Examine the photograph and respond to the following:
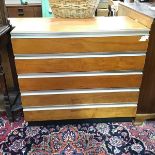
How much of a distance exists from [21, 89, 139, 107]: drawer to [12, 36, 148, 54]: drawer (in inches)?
12.5

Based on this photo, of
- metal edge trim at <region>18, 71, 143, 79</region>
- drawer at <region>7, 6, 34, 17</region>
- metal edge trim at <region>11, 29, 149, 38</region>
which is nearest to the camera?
metal edge trim at <region>11, 29, 149, 38</region>

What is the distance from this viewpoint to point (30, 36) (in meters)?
1.23

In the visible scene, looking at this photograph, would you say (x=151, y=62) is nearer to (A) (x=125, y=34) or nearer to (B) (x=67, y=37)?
(A) (x=125, y=34)

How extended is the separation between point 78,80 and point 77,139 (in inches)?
17.9

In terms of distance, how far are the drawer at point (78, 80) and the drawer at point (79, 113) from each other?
0.65 ft

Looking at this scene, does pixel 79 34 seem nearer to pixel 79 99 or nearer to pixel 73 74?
pixel 73 74

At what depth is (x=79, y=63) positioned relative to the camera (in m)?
1.33

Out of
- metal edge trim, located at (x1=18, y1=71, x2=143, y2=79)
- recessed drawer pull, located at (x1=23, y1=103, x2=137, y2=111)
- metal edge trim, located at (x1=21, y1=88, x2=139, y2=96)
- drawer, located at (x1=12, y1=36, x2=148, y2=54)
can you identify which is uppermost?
drawer, located at (x1=12, y1=36, x2=148, y2=54)

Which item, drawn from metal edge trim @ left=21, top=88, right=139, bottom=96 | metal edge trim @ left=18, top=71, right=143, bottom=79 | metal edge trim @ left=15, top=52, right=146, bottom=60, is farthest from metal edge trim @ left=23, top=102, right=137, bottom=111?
metal edge trim @ left=15, top=52, right=146, bottom=60

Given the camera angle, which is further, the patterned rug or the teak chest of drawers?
the patterned rug

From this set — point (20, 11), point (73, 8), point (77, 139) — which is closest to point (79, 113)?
point (77, 139)

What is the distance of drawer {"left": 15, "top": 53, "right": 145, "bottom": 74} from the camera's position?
1307mm

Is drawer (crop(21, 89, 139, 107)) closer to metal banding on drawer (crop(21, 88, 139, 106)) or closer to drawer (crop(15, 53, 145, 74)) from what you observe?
metal banding on drawer (crop(21, 88, 139, 106))

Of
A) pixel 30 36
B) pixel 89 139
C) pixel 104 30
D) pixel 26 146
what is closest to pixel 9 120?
pixel 26 146
